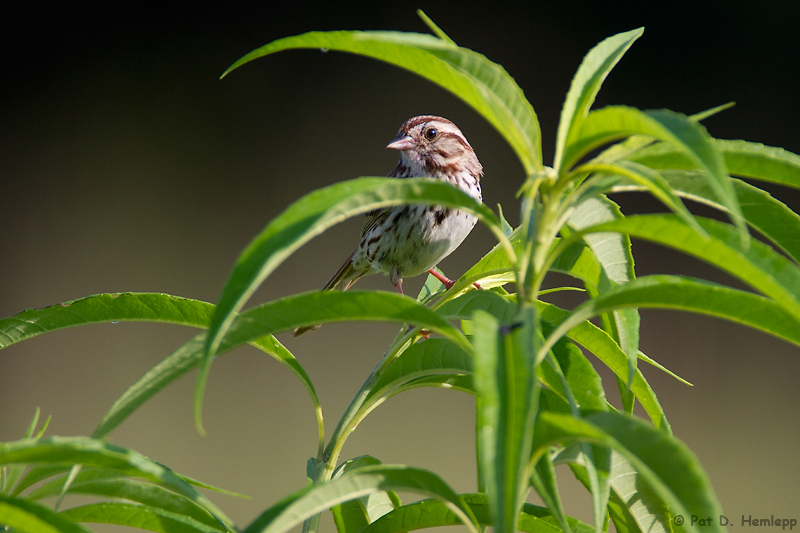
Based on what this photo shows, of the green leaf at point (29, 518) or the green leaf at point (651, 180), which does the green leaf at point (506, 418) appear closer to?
the green leaf at point (651, 180)

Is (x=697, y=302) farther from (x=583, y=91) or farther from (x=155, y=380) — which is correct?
(x=155, y=380)

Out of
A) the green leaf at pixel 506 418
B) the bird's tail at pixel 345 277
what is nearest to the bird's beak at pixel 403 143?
the bird's tail at pixel 345 277

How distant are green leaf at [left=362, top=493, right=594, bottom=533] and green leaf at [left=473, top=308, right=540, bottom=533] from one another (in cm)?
25

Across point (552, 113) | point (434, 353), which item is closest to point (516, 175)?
point (552, 113)

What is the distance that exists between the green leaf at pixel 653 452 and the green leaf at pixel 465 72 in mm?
221

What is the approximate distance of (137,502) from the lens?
67 centimetres

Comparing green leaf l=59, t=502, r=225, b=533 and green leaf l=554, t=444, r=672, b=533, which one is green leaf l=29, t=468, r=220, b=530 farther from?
green leaf l=554, t=444, r=672, b=533

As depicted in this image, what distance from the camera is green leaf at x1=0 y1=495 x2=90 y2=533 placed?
449mm

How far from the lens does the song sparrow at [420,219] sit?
1.86 meters

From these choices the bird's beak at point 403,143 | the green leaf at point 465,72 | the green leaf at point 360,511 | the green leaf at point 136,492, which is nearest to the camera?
the green leaf at point 465,72

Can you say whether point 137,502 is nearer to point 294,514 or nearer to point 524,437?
point 294,514

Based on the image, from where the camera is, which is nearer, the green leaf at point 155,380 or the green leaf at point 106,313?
the green leaf at point 155,380

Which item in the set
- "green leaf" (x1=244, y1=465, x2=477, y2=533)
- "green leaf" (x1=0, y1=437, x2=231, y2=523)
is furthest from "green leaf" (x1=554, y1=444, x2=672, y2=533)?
"green leaf" (x1=0, y1=437, x2=231, y2=523)

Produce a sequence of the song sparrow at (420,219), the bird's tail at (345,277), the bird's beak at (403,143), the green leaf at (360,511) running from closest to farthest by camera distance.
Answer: the green leaf at (360,511), the song sparrow at (420,219), the bird's beak at (403,143), the bird's tail at (345,277)
